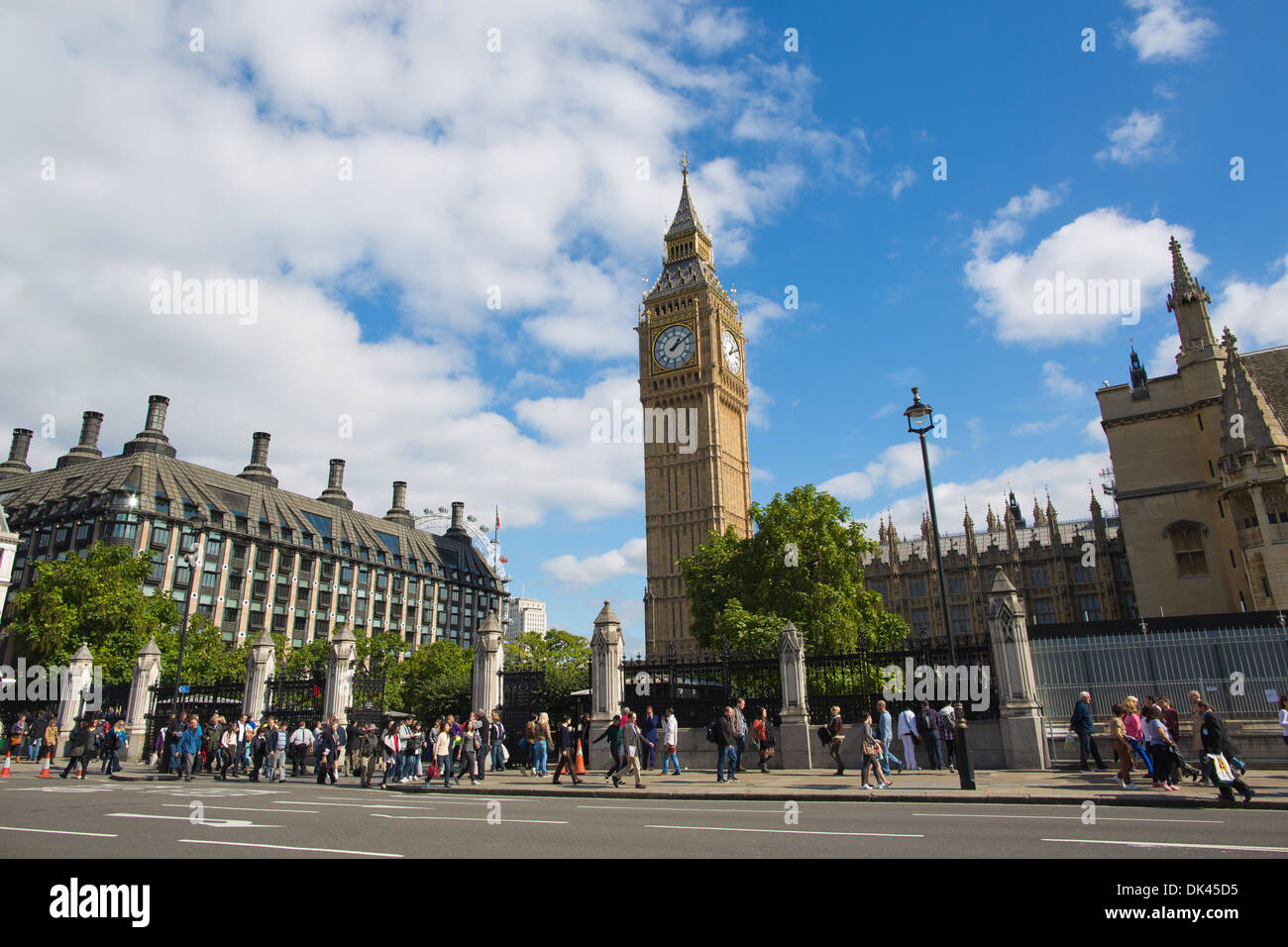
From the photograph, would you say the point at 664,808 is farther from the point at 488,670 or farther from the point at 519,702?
the point at 519,702

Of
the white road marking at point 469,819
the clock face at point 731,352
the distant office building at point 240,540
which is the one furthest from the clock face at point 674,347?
the white road marking at point 469,819

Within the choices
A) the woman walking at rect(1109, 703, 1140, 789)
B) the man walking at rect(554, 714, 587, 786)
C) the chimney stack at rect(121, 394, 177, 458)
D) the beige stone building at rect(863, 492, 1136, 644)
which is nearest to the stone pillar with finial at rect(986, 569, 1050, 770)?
the woman walking at rect(1109, 703, 1140, 789)

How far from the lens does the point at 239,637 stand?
72.7m

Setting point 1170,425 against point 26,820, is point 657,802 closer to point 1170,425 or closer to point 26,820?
point 26,820

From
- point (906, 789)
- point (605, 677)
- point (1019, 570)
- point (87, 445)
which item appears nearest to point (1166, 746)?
point (906, 789)

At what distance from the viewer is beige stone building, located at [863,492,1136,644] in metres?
67.1

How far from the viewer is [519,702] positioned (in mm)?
24078

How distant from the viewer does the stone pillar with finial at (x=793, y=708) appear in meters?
20.0

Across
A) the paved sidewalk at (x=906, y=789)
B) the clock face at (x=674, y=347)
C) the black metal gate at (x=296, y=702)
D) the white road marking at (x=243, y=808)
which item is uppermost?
the clock face at (x=674, y=347)

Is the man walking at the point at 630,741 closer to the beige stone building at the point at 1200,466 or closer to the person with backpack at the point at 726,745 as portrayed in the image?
the person with backpack at the point at 726,745

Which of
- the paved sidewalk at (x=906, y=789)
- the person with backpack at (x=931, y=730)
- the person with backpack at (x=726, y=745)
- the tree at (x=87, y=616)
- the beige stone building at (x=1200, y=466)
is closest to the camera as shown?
the paved sidewalk at (x=906, y=789)

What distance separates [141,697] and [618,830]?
27524mm

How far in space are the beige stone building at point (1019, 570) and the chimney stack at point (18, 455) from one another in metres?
88.6

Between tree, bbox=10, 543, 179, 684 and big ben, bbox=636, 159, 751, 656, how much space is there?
4571 centimetres
